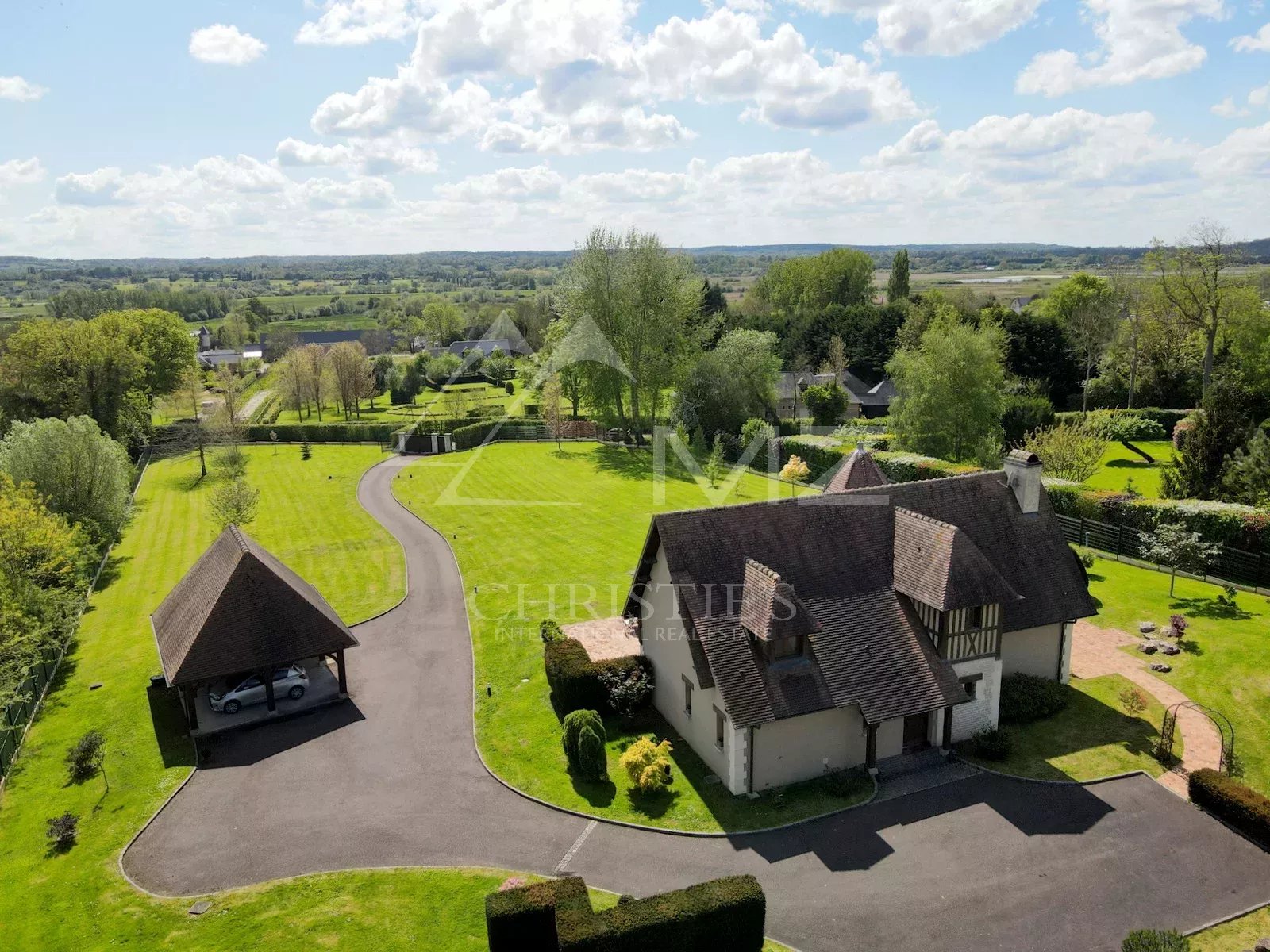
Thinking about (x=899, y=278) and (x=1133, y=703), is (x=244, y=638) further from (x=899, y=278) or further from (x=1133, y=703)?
(x=899, y=278)

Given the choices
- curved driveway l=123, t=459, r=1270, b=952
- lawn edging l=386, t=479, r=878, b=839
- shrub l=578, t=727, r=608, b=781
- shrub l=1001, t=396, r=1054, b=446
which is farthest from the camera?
shrub l=1001, t=396, r=1054, b=446

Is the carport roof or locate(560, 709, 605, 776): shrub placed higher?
the carport roof

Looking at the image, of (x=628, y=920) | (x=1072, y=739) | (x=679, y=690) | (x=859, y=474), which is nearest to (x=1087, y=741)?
(x=1072, y=739)

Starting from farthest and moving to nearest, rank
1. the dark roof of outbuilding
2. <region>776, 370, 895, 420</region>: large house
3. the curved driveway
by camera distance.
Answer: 1. <region>776, 370, 895, 420</region>: large house
2. the dark roof of outbuilding
3. the curved driveway

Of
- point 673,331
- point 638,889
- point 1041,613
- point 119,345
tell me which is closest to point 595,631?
point 638,889

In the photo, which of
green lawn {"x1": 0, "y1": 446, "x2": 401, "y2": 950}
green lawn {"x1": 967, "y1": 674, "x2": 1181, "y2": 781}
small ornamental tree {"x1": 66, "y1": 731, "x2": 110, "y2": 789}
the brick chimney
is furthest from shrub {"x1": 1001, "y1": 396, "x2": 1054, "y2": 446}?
small ornamental tree {"x1": 66, "y1": 731, "x2": 110, "y2": 789}

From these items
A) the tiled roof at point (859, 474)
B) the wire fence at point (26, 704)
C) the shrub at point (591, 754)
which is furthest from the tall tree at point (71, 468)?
the tiled roof at point (859, 474)

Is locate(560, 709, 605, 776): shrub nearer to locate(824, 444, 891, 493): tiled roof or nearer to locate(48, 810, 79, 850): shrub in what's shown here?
locate(48, 810, 79, 850): shrub
